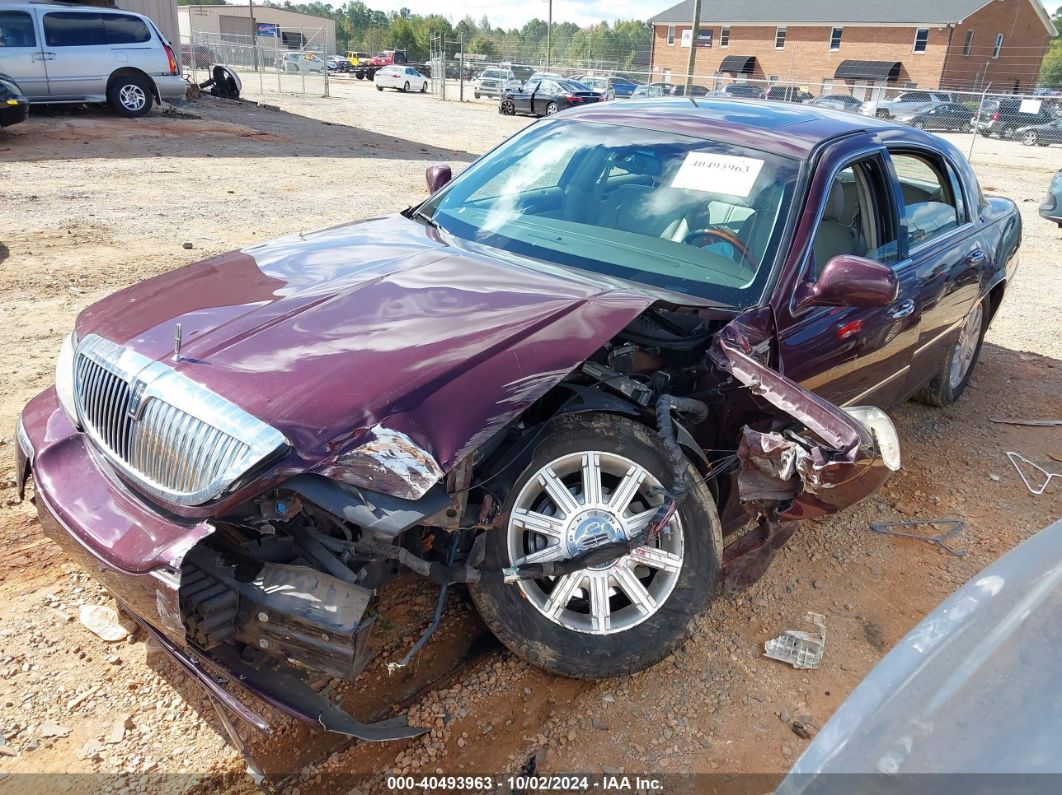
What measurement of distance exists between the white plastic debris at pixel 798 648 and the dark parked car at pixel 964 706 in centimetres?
108

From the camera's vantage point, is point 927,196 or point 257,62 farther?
point 257,62

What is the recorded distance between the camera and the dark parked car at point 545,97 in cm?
2567

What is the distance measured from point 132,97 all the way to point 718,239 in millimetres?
15420

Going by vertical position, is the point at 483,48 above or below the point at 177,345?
above

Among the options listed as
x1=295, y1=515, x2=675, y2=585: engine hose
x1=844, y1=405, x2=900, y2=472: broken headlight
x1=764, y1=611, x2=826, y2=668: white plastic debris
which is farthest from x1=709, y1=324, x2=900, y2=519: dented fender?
x1=764, y1=611, x2=826, y2=668: white plastic debris

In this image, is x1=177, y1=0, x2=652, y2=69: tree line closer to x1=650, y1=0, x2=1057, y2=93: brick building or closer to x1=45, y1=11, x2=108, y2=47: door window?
x1=650, y1=0, x2=1057, y2=93: brick building

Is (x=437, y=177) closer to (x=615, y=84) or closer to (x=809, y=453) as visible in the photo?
(x=809, y=453)

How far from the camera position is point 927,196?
4.48m

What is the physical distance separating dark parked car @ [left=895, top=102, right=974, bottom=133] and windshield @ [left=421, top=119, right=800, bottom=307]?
87.3ft

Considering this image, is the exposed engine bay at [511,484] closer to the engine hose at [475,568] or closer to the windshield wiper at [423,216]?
the engine hose at [475,568]

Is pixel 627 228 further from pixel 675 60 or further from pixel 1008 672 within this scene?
pixel 675 60

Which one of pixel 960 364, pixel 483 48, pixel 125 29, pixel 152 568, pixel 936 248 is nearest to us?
pixel 152 568

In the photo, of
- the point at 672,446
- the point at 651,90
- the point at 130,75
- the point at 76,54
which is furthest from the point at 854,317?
the point at 651,90

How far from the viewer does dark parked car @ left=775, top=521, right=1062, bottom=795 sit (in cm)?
146
